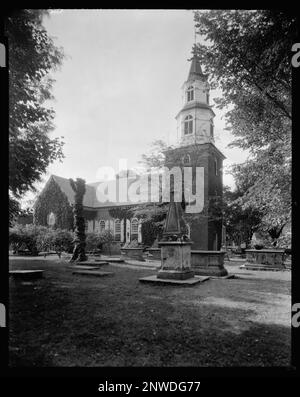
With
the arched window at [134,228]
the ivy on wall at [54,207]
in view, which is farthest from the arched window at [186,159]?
the ivy on wall at [54,207]

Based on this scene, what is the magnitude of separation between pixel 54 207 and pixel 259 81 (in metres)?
34.4

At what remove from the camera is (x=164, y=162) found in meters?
27.2

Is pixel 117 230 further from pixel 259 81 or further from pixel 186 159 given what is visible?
pixel 259 81

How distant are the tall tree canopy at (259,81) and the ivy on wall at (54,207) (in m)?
29.3

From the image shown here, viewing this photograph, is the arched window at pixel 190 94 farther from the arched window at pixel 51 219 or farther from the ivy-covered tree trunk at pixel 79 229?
the arched window at pixel 51 219

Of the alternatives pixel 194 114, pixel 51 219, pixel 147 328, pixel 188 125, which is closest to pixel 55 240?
pixel 51 219

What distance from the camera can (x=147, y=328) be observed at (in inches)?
212

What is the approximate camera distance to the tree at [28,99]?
19.2 feet

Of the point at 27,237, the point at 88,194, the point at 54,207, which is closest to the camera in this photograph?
the point at 27,237

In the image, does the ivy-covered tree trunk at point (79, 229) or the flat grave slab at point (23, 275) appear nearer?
the flat grave slab at point (23, 275)

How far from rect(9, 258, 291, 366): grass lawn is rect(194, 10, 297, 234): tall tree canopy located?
3124 mm

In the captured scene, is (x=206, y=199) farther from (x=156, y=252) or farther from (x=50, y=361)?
(x=50, y=361)

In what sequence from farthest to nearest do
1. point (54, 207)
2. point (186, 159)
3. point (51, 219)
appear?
point (51, 219) → point (54, 207) → point (186, 159)
